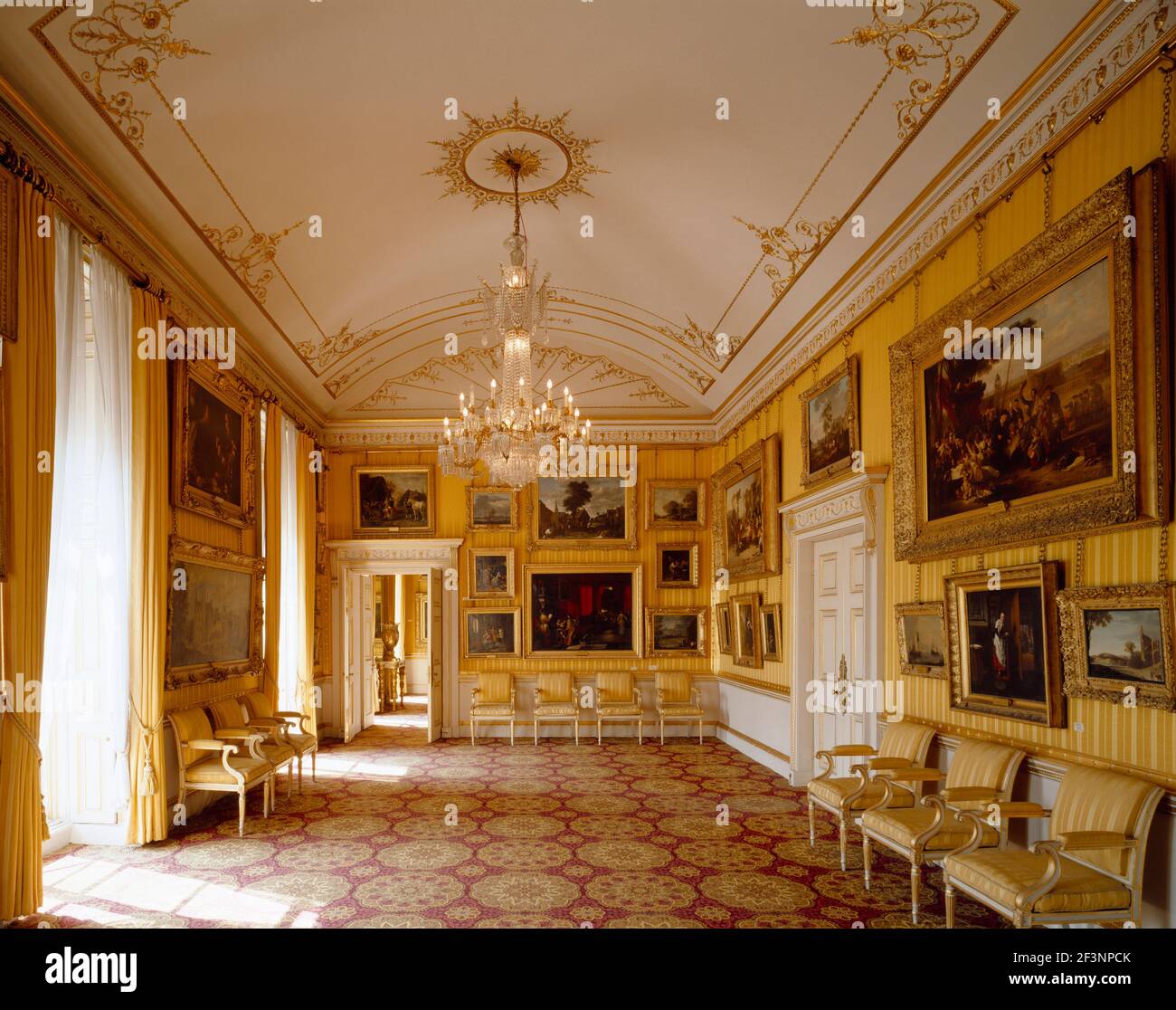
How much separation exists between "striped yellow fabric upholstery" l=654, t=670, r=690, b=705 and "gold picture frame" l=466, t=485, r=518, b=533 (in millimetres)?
3251

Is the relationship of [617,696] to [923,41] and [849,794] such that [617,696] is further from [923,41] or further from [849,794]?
[923,41]

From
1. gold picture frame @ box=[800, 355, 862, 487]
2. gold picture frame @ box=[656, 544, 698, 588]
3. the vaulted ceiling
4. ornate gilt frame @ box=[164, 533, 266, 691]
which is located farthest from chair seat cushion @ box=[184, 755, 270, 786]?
gold picture frame @ box=[656, 544, 698, 588]

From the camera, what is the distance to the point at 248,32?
17.8 feet

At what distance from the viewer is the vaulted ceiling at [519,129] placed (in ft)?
17.3

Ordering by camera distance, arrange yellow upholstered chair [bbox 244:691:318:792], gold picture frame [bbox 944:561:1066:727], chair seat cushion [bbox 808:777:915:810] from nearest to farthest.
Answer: gold picture frame [bbox 944:561:1066:727], chair seat cushion [bbox 808:777:915:810], yellow upholstered chair [bbox 244:691:318:792]

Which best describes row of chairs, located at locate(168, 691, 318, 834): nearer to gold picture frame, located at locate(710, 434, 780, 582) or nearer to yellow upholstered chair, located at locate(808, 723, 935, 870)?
yellow upholstered chair, located at locate(808, 723, 935, 870)

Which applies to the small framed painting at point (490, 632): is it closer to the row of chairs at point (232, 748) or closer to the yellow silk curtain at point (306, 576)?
the yellow silk curtain at point (306, 576)

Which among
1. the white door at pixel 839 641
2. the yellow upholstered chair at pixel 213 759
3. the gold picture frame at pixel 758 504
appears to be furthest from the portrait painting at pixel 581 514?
the yellow upholstered chair at pixel 213 759

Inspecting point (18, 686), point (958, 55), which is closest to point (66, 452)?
point (18, 686)

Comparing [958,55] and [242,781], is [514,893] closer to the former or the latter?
[242,781]

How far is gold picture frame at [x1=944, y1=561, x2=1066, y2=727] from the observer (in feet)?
16.3

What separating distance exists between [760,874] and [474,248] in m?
6.87

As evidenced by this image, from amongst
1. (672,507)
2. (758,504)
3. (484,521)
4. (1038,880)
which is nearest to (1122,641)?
(1038,880)

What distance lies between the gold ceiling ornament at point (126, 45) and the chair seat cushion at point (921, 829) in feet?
21.7
